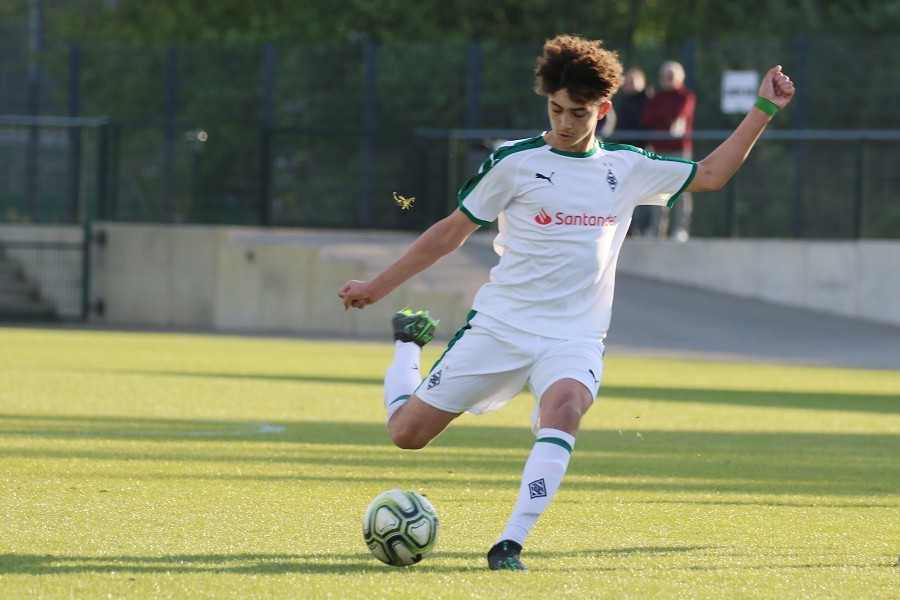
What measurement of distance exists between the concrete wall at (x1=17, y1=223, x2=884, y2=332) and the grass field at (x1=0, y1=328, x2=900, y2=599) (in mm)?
8299

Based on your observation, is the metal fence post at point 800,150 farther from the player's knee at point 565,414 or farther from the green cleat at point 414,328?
the player's knee at point 565,414

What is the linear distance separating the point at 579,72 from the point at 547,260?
2.44 ft

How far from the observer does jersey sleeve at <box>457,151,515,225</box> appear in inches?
246

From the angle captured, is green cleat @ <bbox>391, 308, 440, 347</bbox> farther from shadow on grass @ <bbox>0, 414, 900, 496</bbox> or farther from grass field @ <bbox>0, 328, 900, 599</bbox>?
shadow on grass @ <bbox>0, 414, 900, 496</bbox>

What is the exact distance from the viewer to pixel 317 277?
24.5 meters

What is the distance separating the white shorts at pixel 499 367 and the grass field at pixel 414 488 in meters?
0.60

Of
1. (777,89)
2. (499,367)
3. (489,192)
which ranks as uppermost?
(777,89)

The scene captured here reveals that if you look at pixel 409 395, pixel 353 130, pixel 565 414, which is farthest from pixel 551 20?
pixel 565 414

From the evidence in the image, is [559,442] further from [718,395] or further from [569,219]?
[718,395]

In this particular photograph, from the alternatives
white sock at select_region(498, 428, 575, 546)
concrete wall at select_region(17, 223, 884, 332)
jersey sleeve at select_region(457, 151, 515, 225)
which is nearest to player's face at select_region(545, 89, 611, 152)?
jersey sleeve at select_region(457, 151, 515, 225)

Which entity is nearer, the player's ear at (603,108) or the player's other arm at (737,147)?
the player's ear at (603,108)

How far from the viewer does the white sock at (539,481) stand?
577 centimetres

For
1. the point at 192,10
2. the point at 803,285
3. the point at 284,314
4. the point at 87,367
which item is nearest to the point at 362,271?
the point at 284,314

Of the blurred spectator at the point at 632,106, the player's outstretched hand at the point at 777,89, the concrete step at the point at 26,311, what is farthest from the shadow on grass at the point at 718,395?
the concrete step at the point at 26,311
